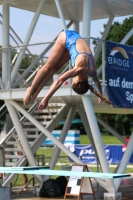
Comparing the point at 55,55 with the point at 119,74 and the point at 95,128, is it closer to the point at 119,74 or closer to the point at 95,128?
the point at 95,128

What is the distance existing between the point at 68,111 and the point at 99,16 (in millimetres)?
3572

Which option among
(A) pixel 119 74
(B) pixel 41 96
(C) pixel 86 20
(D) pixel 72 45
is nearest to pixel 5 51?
(B) pixel 41 96

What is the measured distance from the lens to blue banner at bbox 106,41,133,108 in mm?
16688

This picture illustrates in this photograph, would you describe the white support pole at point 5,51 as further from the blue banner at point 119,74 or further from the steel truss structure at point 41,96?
the blue banner at point 119,74

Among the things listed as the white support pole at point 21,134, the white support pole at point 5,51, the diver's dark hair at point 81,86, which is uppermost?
the white support pole at point 5,51

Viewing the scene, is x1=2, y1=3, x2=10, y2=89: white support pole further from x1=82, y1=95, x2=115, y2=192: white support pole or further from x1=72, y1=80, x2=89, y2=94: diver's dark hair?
x1=72, y1=80, x2=89, y2=94: diver's dark hair

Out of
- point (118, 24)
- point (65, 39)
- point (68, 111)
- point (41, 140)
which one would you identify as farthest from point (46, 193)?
point (118, 24)

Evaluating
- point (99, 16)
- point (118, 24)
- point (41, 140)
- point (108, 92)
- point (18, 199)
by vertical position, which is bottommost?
point (18, 199)

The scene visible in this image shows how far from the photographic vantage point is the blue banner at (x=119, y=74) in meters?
16.7

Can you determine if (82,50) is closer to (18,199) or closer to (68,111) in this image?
(18,199)

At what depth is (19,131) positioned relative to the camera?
1878 centimetres

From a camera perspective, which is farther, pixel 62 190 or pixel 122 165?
pixel 62 190

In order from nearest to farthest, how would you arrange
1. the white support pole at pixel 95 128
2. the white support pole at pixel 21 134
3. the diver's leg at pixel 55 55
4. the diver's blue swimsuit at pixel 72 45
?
the diver's blue swimsuit at pixel 72 45, the diver's leg at pixel 55 55, the white support pole at pixel 95 128, the white support pole at pixel 21 134

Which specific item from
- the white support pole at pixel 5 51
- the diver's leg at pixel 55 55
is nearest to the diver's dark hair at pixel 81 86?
the diver's leg at pixel 55 55
